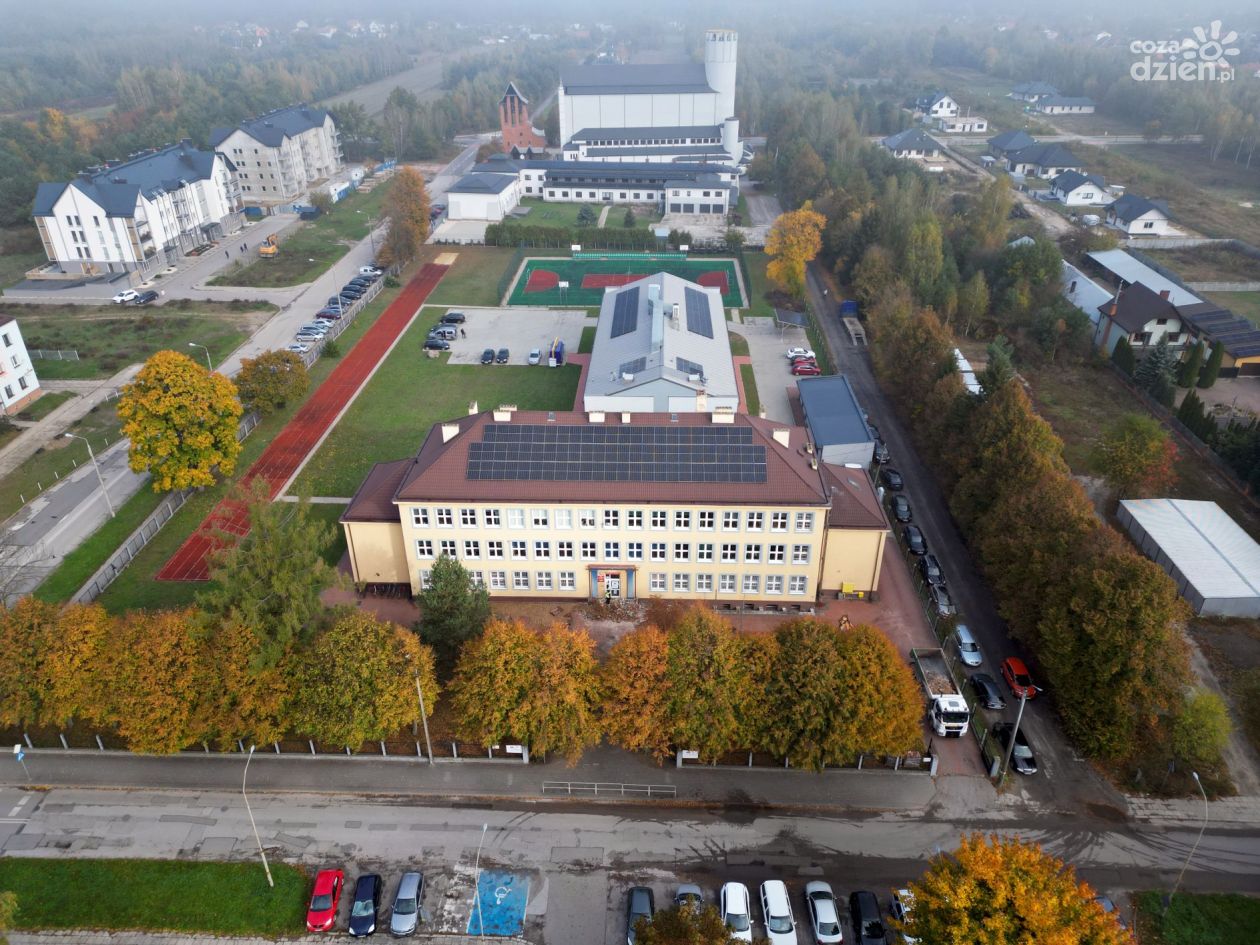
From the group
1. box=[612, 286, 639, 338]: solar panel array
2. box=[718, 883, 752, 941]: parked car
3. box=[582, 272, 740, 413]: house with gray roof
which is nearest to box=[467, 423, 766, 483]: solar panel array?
box=[582, 272, 740, 413]: house with gray roof

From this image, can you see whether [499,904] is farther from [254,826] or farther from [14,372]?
[14,372]

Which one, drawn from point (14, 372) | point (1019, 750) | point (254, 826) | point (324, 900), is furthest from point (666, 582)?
point (14, 372)

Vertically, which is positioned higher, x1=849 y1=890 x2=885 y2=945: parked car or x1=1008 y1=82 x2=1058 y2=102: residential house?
x1=1008 y1=82 x2=1058 y2=102: residential house

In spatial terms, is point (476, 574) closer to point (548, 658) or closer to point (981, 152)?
point (548, 658)

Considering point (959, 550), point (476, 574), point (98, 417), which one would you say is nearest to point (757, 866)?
point (476, 574)

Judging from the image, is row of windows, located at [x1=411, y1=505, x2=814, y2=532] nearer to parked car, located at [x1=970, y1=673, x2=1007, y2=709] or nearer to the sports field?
parked car, located at [x1=970, y1=673, x2=1007, y2=709]

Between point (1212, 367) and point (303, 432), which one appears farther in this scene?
point (1212, 367)
